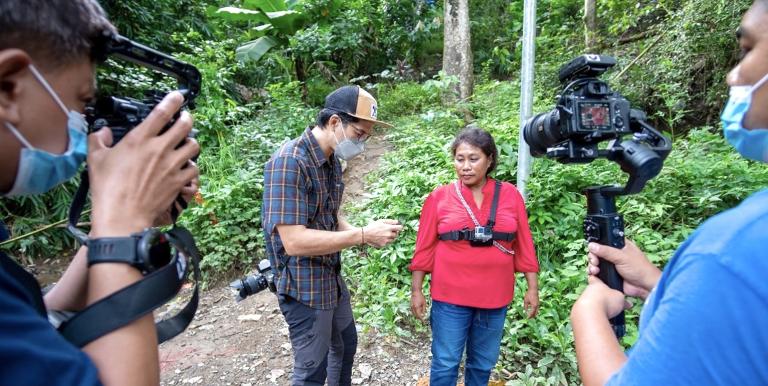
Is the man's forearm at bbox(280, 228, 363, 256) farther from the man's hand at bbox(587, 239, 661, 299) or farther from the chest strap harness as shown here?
the man's hand at bbox(587, 239, 661, 299)

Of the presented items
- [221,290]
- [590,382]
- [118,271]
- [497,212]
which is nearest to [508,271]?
[497,212]

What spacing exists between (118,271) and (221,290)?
415cm

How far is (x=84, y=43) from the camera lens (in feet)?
2.61

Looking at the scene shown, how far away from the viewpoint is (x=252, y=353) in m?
3.56

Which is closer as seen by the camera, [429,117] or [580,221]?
[580,221]

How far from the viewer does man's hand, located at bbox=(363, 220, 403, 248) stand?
2.22 m

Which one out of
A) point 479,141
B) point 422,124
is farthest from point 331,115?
point 422,124

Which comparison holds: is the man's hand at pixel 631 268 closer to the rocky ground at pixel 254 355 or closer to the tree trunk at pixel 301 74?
the rocky ground at pixel 254 355

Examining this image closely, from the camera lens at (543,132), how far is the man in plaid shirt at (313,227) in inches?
33.8

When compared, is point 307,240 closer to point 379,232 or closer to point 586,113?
point 379,232

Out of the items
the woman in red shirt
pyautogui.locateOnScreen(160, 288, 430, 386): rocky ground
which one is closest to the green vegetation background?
pyautogui.locateOnScreen(160, 288, 430, 386): rocky ground

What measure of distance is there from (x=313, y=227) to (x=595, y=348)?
1.52 meters

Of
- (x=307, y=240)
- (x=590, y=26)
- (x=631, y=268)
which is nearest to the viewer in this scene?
(x=631, y=268)

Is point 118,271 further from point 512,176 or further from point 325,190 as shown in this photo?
point 512,176
